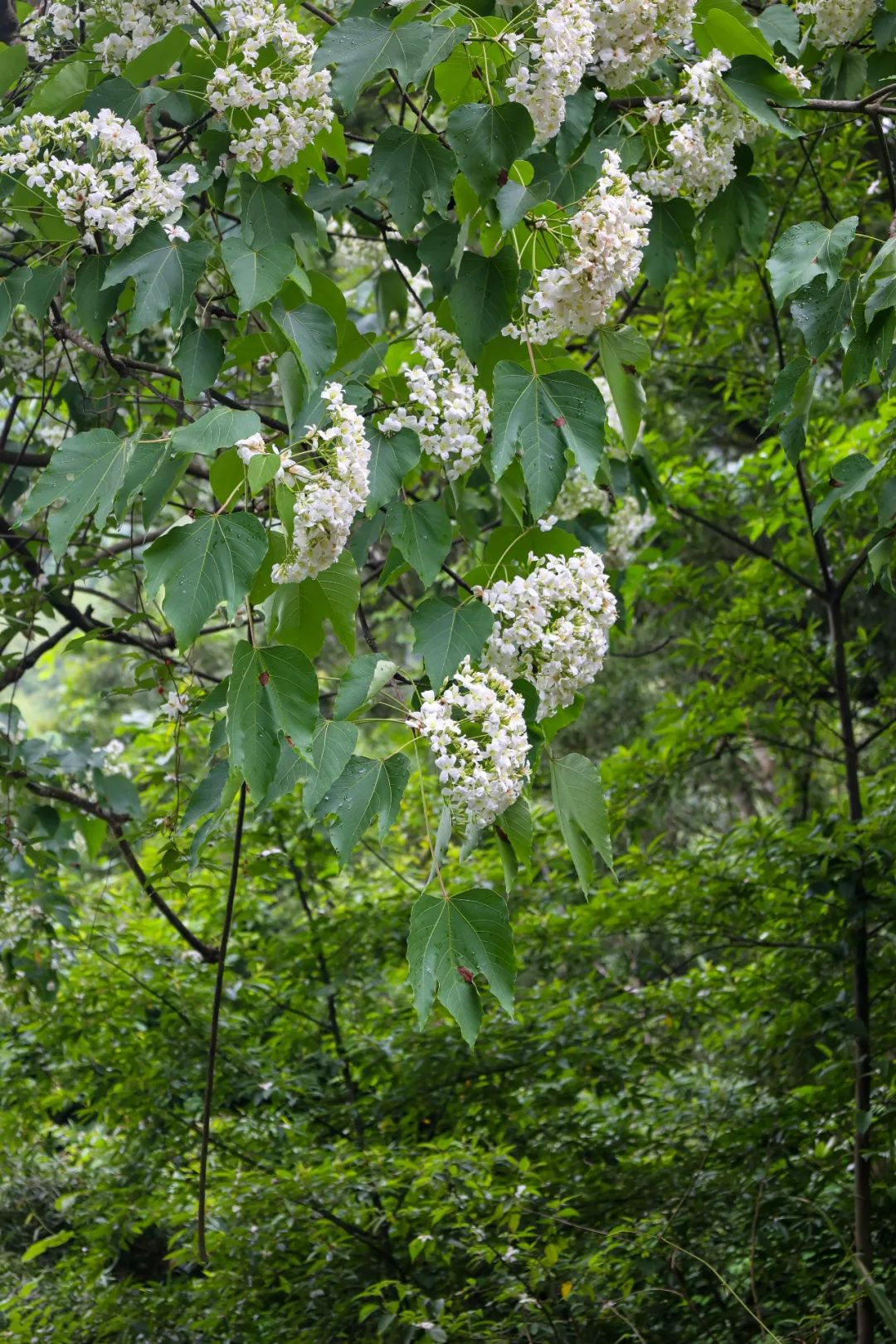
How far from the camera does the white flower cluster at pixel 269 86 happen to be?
152 centimetres

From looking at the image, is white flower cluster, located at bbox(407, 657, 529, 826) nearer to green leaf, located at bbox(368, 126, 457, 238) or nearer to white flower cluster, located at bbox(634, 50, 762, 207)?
green leaf, located at bbox(368, 126, 457, 238)

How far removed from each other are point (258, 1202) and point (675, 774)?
1.60m

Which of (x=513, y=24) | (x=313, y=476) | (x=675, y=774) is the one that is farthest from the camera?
(x=675, y=774)

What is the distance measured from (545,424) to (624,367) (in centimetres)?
28

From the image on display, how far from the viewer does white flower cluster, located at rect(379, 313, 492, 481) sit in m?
1.61

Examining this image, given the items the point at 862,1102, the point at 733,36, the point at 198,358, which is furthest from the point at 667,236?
the point at 862,1102

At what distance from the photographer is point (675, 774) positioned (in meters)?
3.67

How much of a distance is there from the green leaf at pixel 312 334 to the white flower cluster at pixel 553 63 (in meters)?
0.35

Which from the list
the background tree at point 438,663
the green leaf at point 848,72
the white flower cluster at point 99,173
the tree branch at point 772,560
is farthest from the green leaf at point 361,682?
the tree branch at point 772,560

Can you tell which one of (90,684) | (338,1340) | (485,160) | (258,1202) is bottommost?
(338,1340)

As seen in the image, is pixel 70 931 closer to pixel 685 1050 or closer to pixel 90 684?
pixel 685 1050

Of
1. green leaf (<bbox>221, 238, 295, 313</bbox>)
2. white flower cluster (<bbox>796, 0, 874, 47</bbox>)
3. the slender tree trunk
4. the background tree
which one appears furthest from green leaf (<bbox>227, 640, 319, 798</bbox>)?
the slender tree trunk

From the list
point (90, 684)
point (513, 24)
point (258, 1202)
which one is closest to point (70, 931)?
point (258, 1202)

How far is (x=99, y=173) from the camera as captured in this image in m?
1.52
